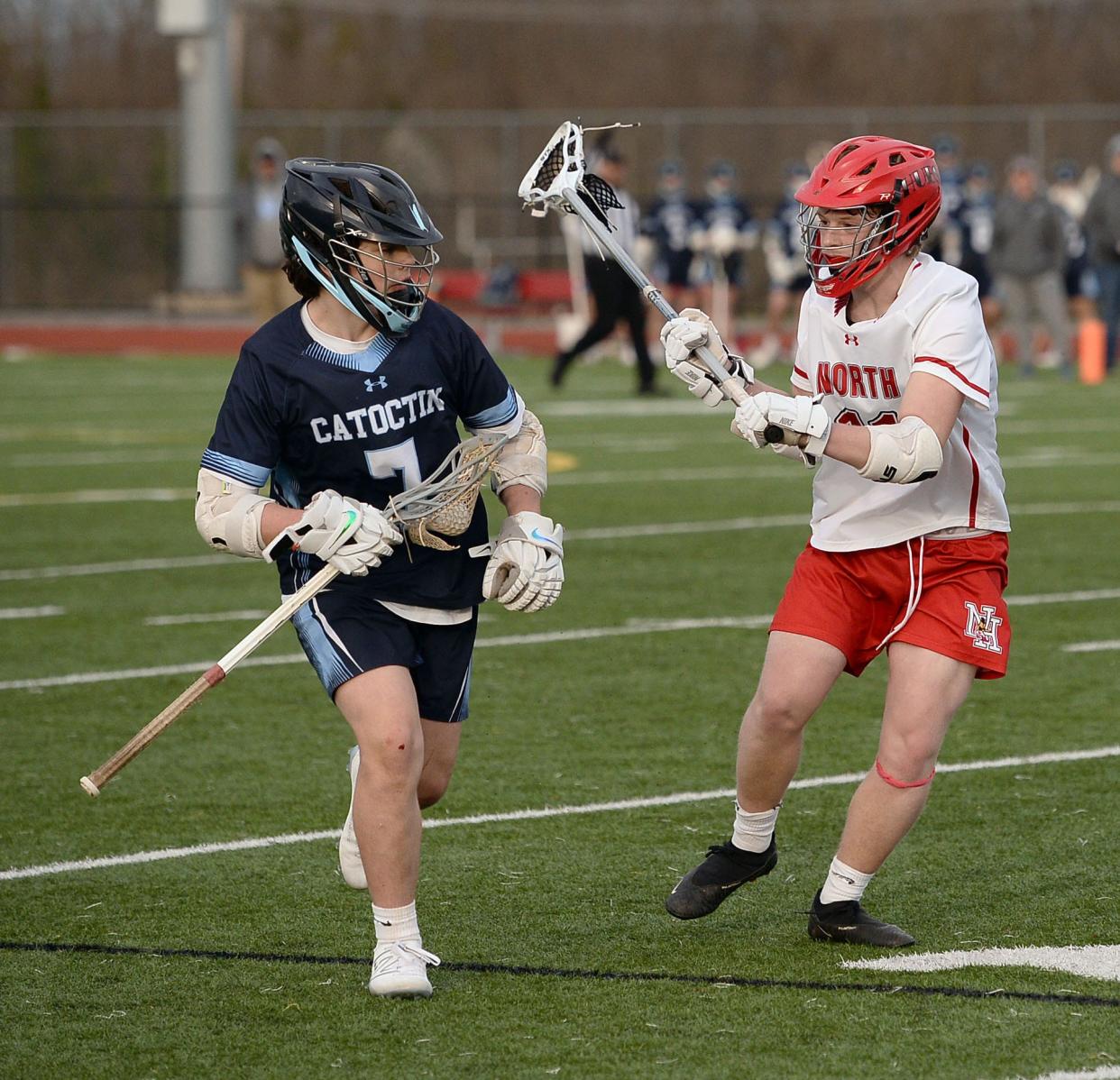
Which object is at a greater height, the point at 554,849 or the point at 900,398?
the point at 900,398

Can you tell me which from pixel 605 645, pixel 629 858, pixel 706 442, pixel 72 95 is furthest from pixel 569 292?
pixel 629 858

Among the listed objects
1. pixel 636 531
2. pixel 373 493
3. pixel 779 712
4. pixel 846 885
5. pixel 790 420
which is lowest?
pixel 636 531

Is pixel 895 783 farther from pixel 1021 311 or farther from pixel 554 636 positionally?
pixel 1021 311

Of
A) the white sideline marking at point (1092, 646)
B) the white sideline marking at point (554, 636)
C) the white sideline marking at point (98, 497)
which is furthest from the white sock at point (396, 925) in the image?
the white sideline marking at point (98, 497)

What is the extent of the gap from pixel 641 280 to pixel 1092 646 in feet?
13.0

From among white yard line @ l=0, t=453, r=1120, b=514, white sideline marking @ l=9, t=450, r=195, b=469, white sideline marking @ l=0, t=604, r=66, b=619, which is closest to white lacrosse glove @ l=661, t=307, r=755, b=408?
white sideline marking @ l=0, t=604, r=66, b=619

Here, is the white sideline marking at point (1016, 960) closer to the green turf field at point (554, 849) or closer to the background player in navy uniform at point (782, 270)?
the green turf field at point (554, 849)

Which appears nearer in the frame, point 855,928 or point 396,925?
point 396,925

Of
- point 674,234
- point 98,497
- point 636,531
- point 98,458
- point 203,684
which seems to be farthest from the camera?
point 674,234

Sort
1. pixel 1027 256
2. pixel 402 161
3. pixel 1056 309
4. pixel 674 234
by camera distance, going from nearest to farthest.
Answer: pixel 1027 256 < pixel 1056 309 < pixel 674 234 < pixel 402 161

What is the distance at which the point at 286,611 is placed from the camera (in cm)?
484

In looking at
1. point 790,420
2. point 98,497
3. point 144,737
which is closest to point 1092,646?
point 790,420

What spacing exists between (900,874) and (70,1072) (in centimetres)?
225

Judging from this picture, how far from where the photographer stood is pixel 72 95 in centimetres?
4066
